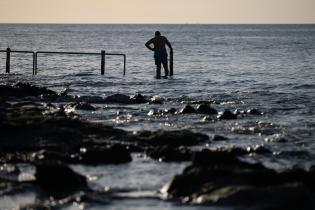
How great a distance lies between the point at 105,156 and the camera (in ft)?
37.9

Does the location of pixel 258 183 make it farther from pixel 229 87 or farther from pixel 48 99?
pixel 229 87

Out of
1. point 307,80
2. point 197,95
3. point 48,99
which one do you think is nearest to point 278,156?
point 48,99

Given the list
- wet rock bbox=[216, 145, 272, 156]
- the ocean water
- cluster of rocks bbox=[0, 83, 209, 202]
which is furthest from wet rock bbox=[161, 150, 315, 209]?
wet rock bbox=[216, 145, 272, 156]

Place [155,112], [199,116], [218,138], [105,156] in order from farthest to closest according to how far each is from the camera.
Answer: [155,112], [199,116], [218,138], [105,156]

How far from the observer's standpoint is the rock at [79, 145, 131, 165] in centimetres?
1148

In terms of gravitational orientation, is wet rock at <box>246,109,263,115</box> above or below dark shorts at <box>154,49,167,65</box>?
below

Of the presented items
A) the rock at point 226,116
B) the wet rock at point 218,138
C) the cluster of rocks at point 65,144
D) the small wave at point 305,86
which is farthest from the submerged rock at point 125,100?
the small wave at point 305,86

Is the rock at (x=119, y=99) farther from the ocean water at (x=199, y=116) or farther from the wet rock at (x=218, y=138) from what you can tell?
the wet rock at (x=218, y=138)

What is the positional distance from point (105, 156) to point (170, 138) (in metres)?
2.06

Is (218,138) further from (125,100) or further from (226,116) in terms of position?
(125,100)

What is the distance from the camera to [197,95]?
25656 mm

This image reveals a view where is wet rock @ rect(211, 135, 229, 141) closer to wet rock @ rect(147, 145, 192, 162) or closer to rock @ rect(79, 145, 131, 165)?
wet rock @ rect(147, 145, 192, 162)

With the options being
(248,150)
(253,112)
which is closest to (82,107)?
(253,112)

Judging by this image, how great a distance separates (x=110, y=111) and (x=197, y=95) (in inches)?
261
